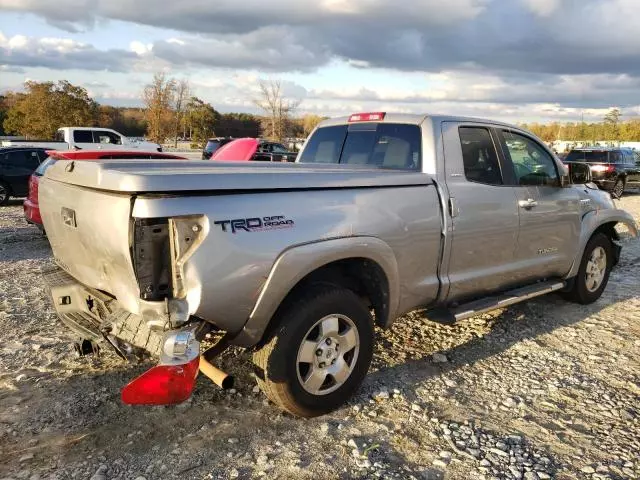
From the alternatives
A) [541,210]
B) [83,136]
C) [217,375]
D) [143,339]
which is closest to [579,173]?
[541,210]

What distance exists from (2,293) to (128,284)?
3.96 metres

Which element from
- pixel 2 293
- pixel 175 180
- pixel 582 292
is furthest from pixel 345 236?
pixel 2 293

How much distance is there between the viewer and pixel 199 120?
193 ft

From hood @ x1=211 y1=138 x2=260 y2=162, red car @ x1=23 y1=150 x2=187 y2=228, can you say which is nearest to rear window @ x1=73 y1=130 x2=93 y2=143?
red car @ x1=23 y1=150 x2=187 y2=228

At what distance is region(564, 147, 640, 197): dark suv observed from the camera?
19.9 m

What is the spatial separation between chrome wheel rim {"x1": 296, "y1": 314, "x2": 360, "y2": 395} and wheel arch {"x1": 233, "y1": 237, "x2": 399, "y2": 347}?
0.26m

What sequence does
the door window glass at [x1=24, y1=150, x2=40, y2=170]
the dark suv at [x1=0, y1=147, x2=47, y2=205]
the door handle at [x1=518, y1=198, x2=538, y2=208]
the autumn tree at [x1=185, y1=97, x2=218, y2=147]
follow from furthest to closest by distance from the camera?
the autumn tree at [x1=185, y1=97, x2=218, y2=147] < the door window glass at [x1=24, y1=150, x2=40, y2=170] < the dark suv at [x1=0, y1=147, x2=47, y2=205] < the door handle at [x1=518, y1=198, x2=538, y2=208]

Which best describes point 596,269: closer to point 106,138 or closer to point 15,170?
point 15,170

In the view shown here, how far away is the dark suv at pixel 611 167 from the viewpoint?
782 inches

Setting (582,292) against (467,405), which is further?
(582,292)

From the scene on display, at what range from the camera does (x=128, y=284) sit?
2.93 metres

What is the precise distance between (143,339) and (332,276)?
4.27 ft

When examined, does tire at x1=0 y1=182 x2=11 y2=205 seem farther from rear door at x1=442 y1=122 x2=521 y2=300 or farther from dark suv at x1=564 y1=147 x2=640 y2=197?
dark suv at x1=564 y1=147 x2=640 y2=197

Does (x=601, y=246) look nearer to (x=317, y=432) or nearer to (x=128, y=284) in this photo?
(x=317, y=432)
